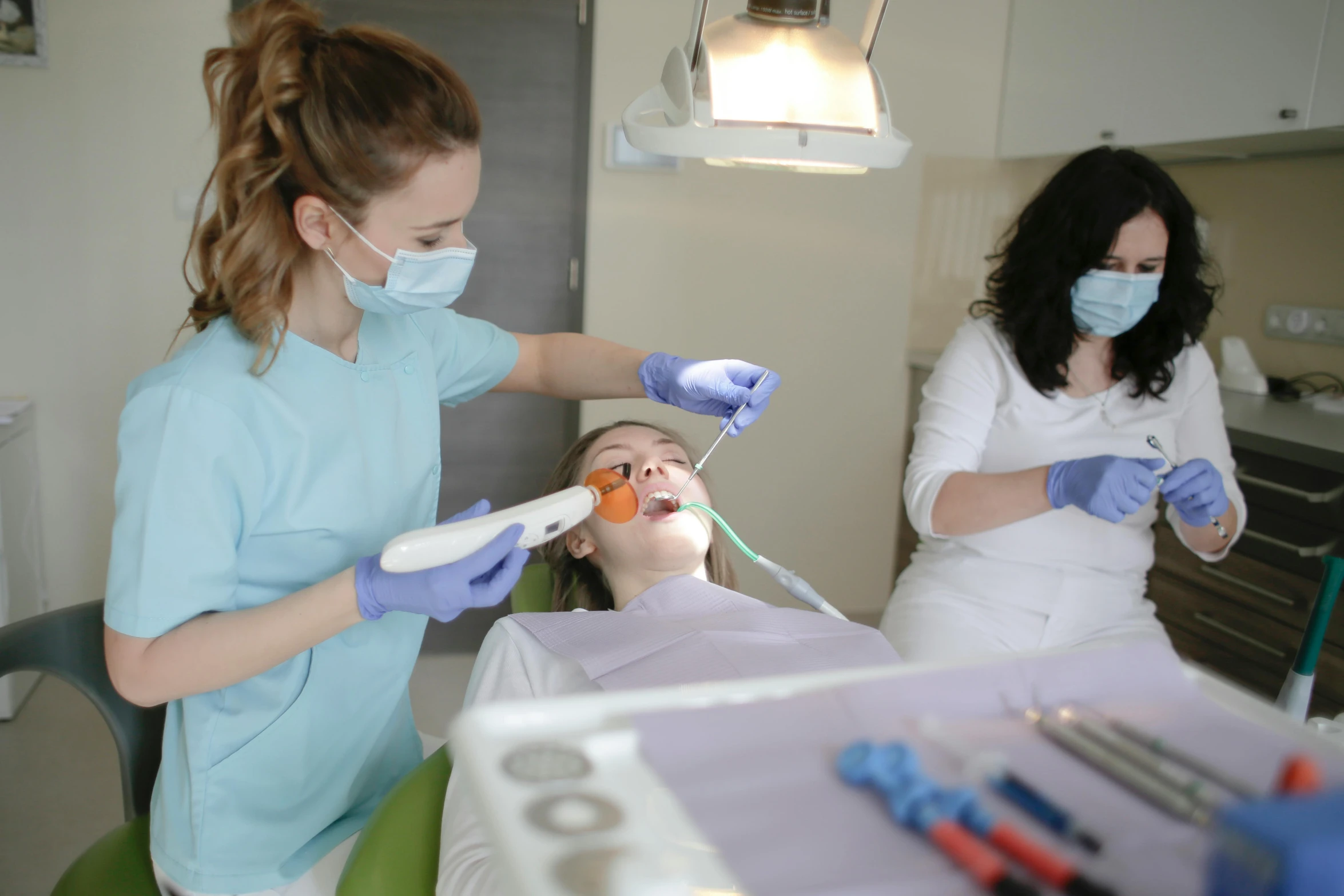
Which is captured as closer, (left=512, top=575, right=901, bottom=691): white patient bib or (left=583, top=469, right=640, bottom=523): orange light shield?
(left=512, top=575, right=901, bottom=691): white patient bib

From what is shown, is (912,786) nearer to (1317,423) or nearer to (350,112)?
(350,112)

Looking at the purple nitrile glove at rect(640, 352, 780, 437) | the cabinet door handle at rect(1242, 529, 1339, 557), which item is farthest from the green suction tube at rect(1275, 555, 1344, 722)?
the cabinet door handle at rect(1242, 529, 1339, 557)

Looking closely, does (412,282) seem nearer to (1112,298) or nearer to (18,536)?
(1112,298)

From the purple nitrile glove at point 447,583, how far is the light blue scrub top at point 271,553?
14 cm

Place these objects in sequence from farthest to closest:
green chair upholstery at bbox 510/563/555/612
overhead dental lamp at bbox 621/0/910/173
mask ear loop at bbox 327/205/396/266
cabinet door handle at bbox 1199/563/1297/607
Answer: cabinet door handle at bbox 1199/563/1297/607, green chair upholstery at bbox 510/563/555/612, mask ear loop at bbox 327/205/396/266, overhead dental lamp at bbox 621/0/910/173

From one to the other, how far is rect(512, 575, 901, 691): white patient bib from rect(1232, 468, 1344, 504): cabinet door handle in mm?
1106

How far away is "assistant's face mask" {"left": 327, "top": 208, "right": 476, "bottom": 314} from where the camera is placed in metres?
1.12

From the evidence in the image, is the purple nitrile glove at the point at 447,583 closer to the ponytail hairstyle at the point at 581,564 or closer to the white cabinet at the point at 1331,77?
the ponytail hairstyle at the point at 581,564

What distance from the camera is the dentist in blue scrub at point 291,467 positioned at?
3.28 feet

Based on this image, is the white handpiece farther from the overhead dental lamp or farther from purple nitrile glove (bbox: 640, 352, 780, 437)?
the overhead dental lamp

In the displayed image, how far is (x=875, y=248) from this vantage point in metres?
3.26

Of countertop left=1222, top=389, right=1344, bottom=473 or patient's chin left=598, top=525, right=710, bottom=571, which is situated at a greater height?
countertop left=1222, top=389, right=1344, bottom=473

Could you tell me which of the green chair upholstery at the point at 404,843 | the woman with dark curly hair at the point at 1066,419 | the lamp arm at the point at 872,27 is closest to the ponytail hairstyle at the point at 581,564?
the woman with dark curly hair at the point at 1066,419

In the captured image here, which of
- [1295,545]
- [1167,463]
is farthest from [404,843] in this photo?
[1295,545]
